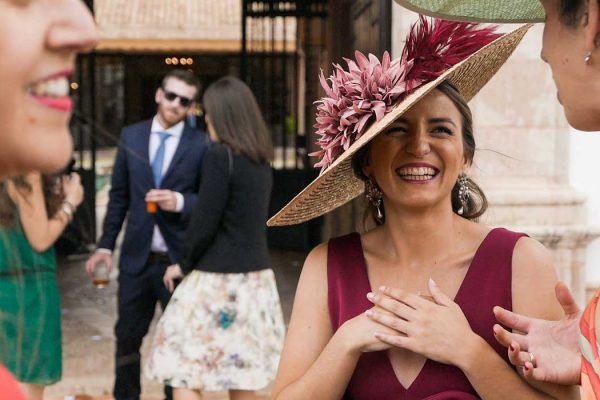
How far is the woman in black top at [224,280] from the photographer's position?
15.3 ft

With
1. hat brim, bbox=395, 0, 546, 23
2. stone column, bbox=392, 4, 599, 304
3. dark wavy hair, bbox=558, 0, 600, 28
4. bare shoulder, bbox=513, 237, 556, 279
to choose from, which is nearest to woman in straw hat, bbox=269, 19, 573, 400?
bare shoulder, bbox=513, 237, 556, 279

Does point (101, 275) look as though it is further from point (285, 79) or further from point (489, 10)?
point (285, 79)

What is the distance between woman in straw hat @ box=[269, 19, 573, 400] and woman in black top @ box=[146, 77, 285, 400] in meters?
2.18

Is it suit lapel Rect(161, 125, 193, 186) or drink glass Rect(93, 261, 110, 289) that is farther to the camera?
suit lapel Rect(161, 125, 193, 186)

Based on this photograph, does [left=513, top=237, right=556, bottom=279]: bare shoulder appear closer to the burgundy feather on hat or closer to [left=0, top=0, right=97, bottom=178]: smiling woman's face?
the burgundy feather on hat

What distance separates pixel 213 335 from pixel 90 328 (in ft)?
13.0

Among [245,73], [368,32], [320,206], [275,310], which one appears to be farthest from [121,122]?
[320,206]

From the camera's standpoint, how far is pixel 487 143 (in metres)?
6.22

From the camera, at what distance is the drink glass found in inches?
191

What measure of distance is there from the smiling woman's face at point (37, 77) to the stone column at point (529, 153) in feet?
17.8

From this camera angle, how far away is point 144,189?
16.9 ft

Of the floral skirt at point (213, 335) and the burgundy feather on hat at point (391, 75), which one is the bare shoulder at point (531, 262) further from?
the floral skirt at point (213, 335)

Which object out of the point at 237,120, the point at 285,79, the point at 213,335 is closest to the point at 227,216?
the point at 237,120

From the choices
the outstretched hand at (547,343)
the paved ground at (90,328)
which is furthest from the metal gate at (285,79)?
the outstretched hand at (547,343)
